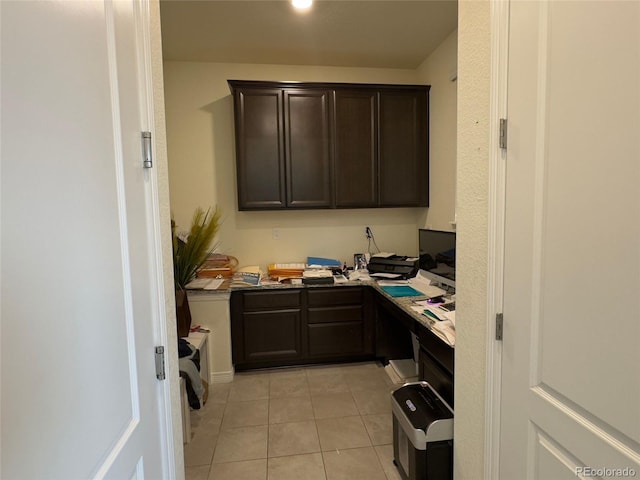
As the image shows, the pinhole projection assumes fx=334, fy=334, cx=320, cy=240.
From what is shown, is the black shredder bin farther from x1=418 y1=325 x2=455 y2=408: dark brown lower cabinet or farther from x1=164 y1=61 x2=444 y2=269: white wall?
x1=164 y1=61 x2=444 y2=269: white wall

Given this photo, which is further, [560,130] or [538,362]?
[538,362]

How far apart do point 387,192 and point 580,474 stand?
2.66 meters

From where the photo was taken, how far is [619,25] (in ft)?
2.33

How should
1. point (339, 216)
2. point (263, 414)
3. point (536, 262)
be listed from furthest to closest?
point (339, 216) → point (263, 414) → point (536, 262)

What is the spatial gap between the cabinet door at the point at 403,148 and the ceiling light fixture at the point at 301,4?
110cm

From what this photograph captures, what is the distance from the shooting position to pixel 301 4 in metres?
2.31

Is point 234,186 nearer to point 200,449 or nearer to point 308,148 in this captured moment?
point 308,148

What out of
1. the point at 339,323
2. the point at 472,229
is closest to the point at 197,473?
the point at 339,323

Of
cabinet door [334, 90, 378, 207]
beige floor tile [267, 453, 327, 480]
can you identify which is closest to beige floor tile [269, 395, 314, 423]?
beige floor tile [267, 453, 327, 480]

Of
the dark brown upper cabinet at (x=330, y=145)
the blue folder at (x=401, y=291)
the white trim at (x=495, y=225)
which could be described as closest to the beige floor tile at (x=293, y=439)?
the blue folder at (x=401, y=291)

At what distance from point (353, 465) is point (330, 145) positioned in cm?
250

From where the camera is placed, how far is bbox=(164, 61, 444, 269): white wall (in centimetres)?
325

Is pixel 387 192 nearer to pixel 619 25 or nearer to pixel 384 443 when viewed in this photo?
pixel 384 443

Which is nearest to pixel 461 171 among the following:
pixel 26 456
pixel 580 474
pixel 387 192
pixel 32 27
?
pixel 580 474
